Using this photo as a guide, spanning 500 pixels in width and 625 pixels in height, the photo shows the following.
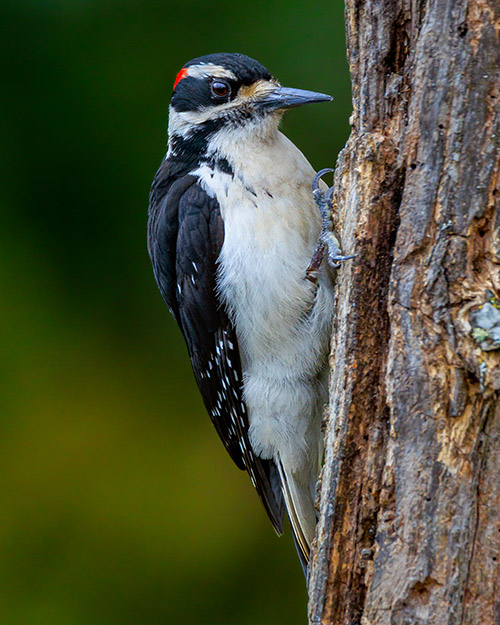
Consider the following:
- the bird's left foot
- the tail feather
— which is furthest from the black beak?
the tail feather

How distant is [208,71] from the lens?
294 cm

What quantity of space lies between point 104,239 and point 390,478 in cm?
261

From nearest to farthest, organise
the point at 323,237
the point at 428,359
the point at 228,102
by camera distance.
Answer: the point at 428,359 < the point at 323,237 < the point at 228,102

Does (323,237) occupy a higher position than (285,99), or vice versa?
(285,99)

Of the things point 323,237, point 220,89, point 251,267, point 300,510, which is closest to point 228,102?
point 220,89

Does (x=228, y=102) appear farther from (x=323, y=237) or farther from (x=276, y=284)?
(x=323, y=237)

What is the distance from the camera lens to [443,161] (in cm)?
164

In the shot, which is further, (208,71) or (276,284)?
(208,71)

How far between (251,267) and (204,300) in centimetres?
27

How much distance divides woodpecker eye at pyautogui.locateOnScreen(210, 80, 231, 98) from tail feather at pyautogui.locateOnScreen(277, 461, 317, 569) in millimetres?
1381

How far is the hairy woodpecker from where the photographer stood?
100 inches

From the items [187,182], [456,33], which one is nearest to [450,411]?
[456,33]

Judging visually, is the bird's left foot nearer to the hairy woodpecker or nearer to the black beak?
the hairy woodpecker

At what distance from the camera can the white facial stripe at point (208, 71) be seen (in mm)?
2867
